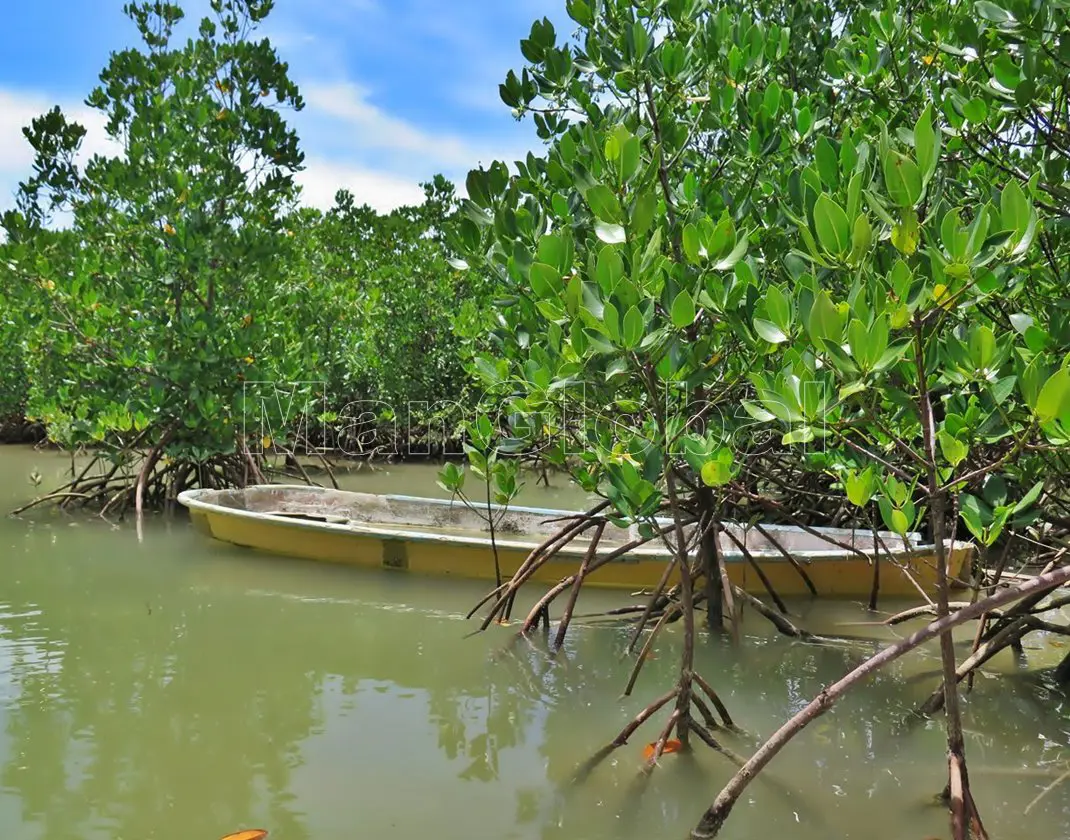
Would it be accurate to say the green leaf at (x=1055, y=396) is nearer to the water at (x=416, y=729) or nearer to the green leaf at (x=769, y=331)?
the green leaf at (x=769, y=331)

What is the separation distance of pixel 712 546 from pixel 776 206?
1.75 m

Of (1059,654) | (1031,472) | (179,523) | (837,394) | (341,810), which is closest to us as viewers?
(837,394)

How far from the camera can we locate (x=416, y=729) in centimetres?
333

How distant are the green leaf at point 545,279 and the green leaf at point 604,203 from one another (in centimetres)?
22

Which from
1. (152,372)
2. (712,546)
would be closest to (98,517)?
(152,372)

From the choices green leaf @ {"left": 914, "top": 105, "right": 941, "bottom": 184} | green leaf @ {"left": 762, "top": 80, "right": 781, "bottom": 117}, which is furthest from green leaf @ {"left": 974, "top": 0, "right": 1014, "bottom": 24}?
green leaf @ {"left": 914, "top": 105, "right": 941, "bottom": 184}

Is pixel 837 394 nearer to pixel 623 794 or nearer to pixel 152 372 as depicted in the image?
pixel 623 794

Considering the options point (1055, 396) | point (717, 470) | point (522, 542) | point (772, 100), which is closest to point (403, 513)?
point (522, 542)

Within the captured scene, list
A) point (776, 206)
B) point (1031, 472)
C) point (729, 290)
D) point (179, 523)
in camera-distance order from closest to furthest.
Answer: point (729, 290), point (1031, 472), point (776, 206), point (179, 523)

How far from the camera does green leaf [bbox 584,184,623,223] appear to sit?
2455 mm

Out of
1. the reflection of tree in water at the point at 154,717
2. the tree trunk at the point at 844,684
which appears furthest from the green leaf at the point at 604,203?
the reflection of tree in water at the point at 154,717

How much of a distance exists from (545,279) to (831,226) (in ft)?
2.78

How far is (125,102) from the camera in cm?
778

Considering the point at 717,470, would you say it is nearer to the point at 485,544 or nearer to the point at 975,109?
the point at 975,109
